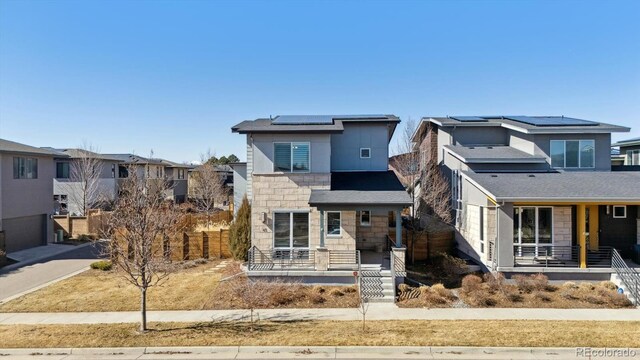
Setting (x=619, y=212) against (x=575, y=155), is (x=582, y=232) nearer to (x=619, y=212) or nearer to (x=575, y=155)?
(x=619, y=212)

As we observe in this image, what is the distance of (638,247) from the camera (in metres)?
16.8

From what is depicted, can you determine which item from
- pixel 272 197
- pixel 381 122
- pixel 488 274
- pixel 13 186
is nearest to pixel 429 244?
pixel 488 274

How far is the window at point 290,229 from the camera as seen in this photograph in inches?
674

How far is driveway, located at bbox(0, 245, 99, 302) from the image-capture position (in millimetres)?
16438

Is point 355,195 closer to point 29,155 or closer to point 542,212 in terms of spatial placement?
point 542,212

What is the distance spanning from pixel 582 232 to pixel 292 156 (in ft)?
44.3

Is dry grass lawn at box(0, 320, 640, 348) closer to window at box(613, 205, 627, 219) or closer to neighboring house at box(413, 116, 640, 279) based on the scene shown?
neighboring house at box(413, 116, 640, 279)

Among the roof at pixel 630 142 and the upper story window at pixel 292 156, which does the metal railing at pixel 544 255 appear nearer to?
the upper story window at pixel 292 156

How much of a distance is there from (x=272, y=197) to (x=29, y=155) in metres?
19.6

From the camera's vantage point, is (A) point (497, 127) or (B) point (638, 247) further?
(A) point (497, 127)

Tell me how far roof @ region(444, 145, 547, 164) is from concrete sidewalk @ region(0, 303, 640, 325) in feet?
29.0

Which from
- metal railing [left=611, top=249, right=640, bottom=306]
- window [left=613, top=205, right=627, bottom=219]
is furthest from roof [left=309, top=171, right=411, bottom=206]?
window [left=613, top=205, right=627, bottom=219]

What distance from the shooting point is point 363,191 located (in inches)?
674

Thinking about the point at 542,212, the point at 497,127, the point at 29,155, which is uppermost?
the point at 497,127
